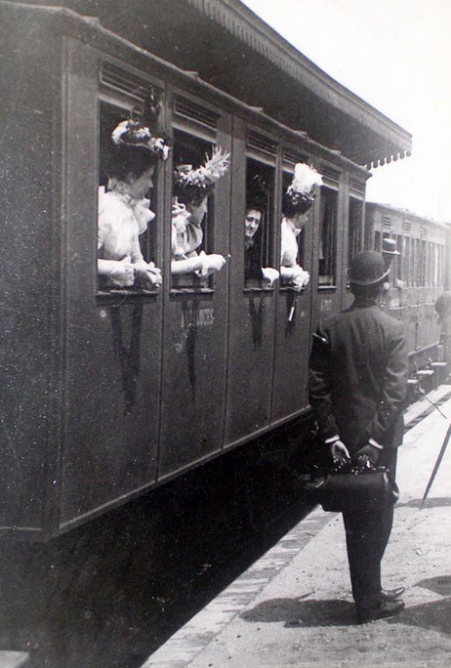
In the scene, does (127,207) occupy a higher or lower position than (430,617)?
higher

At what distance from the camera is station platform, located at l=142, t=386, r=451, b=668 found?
16.0 feet

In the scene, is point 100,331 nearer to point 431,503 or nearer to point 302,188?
point 302,188

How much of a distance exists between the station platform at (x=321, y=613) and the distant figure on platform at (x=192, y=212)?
1816mm

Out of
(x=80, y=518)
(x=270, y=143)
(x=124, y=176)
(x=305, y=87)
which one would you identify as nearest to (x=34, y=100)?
(x=124, y=176)

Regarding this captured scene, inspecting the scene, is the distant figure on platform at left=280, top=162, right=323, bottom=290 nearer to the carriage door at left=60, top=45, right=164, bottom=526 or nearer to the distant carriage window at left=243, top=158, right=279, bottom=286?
the distant carriage window at left=243, top=158, right=279, bottom=286

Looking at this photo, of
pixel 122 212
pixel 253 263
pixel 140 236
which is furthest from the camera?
pixel 253 263

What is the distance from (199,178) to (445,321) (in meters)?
13.4

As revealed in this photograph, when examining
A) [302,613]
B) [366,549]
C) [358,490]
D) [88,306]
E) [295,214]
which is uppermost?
[295,214]

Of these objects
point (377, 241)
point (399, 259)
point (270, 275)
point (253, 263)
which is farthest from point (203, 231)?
point (399, 259)

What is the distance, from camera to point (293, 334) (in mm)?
8133

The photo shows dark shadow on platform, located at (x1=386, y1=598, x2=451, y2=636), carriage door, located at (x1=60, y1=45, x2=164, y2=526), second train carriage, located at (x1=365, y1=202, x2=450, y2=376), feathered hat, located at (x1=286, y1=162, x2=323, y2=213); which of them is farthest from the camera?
second train carriage, located at (x1=365, y1=202, x2=450, y2=376)

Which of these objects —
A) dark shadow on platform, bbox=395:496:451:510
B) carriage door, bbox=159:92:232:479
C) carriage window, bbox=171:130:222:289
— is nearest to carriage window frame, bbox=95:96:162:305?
carriage door, bbox=159:92:232:479

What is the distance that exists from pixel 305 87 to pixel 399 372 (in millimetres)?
3010

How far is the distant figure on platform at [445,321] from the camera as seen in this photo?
17.9 metres
